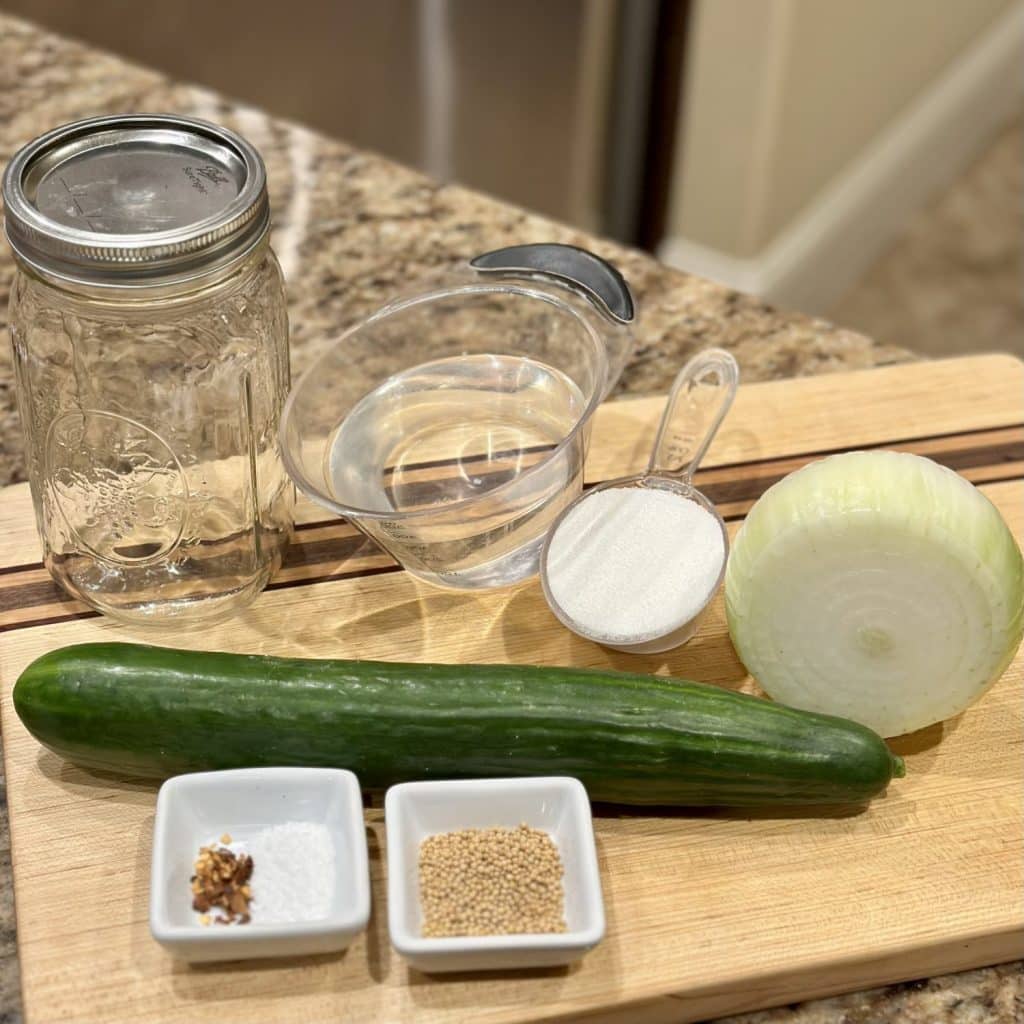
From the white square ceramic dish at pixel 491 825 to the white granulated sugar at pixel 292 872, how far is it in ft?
0.16

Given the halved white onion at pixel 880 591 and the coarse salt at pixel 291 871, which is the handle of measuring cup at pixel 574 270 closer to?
the halved white onion at pixel 880 591

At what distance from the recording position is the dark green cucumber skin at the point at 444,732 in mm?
970

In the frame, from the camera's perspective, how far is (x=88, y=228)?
0.95 metres

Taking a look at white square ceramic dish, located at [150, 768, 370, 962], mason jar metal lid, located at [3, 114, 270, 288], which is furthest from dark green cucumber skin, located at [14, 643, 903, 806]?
mason jar metal lid, located at [3, 114, 270, 288]

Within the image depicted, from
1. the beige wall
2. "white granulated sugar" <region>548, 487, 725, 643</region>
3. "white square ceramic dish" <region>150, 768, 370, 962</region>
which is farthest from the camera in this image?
the beige wall

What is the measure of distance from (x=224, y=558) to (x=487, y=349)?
1.11 ft

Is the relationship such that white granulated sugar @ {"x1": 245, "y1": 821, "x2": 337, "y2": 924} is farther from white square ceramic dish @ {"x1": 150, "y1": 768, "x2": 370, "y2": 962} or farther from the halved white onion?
the halved white onion

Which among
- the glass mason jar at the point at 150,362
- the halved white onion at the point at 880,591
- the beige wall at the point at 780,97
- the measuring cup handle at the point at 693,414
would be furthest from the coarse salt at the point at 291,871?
the beige wall at the point at 780,97

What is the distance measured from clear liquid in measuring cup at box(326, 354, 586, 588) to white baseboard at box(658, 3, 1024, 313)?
63.3 inches

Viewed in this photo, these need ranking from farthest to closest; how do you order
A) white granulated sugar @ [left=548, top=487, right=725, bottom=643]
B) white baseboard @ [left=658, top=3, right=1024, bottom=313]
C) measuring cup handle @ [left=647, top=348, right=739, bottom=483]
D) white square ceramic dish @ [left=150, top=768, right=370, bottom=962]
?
1. white baseboard @ [left=658, top=3, right=1024, bottom=313]
2. measuring cup handle @ [left=647, top=348, right=739, bottom=483]
3. white granulated sugar @ [left=548, top=487, right=725, bottom=643]
4. white square ceramic dish @ [left=150, top=768, right=370, bottom=962]

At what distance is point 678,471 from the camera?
4.12ft

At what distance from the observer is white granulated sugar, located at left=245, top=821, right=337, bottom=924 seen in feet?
3.01

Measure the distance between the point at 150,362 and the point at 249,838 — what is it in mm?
357

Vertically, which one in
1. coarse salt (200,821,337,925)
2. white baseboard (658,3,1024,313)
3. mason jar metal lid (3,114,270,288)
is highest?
mason jar metal lid (3,114,270,288)
